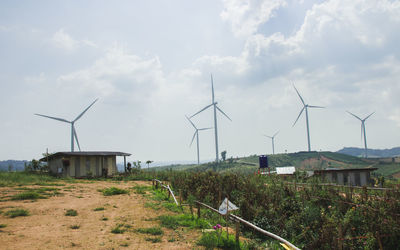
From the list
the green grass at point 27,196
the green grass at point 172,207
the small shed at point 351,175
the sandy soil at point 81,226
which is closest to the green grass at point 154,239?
the sandy soil at point 81,226

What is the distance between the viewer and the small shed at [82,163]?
29.4 m

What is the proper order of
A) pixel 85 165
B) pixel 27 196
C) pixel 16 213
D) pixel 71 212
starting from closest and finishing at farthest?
pixel 16 213, pixel 71 212, pixel 27 196, pixel 85 165

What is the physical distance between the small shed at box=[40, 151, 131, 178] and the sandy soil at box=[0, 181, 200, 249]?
1414 cm

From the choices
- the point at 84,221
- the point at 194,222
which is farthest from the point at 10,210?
the point at 194,222

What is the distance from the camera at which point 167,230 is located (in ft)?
33.3

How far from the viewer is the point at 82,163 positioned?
30703 mm

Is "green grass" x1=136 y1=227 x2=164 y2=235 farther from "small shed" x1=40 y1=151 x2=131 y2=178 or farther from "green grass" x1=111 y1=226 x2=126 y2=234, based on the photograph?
"small shed" x1=40 y1=151 x2=131 y2=178

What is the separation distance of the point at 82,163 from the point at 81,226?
22181 millimetres

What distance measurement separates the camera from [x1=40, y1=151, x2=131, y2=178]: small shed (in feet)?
96.6

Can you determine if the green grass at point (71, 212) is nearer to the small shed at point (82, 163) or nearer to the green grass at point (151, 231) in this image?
the green grass at point (151, 231)

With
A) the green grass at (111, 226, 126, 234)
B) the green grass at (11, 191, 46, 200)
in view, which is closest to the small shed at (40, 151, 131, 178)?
the green grass at (11, 191, 46, 200)

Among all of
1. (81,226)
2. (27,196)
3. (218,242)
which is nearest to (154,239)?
(218,242)

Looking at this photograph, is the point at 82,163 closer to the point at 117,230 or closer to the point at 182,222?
the point at 182,222

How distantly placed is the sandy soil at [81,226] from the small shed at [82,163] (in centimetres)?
1414
